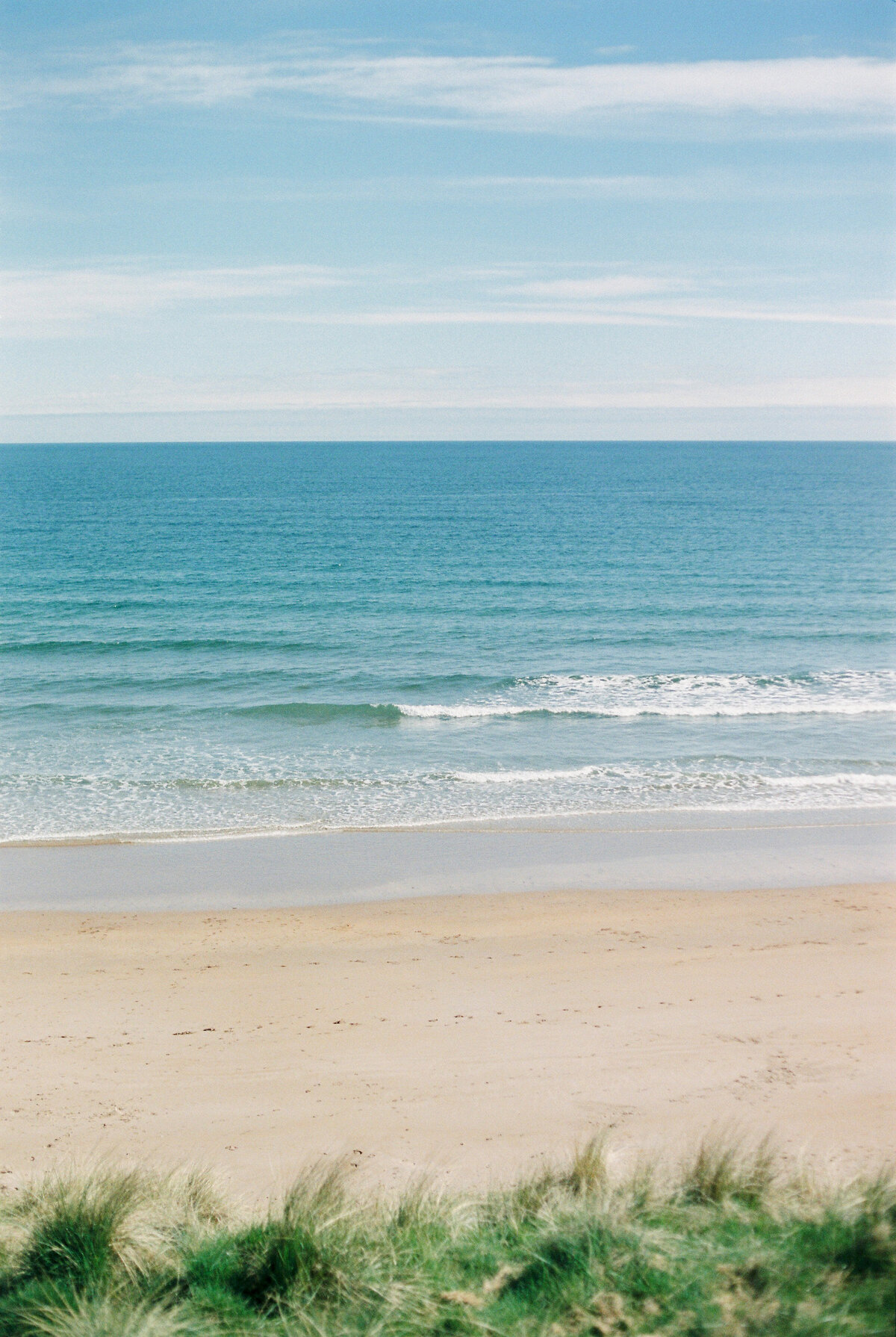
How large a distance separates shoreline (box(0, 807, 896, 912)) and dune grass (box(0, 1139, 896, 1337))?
22.2ft

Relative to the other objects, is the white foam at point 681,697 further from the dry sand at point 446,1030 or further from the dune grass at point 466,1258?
the dune grass at point 466,1258

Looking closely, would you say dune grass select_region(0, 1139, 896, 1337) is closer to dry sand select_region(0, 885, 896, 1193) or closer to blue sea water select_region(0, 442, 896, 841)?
dry sand select_region(0, 885, 896, 1193)

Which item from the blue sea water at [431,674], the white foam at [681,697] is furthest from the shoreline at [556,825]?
the white foam at [681,697]

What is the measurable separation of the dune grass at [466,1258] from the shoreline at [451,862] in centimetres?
678

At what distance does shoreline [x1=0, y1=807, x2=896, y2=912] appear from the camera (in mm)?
12406

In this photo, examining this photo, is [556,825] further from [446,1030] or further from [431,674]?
[431,674]

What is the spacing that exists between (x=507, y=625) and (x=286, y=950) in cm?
1917

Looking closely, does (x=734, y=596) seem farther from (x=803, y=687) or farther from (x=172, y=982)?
(x=172, y=982)

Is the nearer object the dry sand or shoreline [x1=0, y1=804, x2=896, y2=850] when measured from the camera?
the dry sand

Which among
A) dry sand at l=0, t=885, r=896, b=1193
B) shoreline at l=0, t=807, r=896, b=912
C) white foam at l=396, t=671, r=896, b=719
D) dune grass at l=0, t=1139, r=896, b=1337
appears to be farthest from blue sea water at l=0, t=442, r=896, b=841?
dune grass at l=0, t=1139, r=896, b=1337

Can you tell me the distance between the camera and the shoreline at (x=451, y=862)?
12.4 m

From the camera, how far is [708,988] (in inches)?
376

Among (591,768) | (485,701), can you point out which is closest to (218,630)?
(485,701)

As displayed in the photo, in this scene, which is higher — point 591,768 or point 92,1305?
point 92,1305
